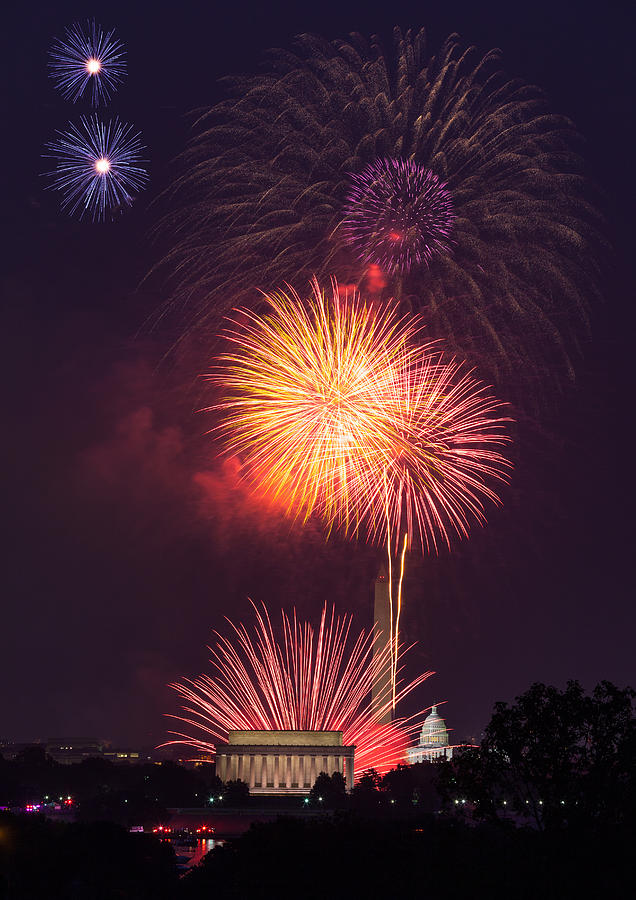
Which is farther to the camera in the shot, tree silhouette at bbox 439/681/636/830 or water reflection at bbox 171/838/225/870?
water reflection at bbox 171/838/225/870

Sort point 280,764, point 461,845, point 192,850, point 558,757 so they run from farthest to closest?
point 280,764 → point 192,850 → point 461,845 → point 558,757

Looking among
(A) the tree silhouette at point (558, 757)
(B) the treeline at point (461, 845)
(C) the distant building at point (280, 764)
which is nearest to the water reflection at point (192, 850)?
(B) the treeline at point (461, 845)

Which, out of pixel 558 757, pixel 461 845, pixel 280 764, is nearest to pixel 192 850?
pixel 280 764

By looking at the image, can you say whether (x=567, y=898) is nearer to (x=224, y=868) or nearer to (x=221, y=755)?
(x=224, y=868)

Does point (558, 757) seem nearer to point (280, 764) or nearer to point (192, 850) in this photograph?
point (192, 850)

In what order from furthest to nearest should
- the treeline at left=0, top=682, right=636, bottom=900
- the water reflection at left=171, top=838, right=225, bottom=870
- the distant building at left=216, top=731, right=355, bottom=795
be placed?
the distant building at left=216, top=731, right=355, bottom=795, the water reflection at left=171, top=838, right=225, bottom=870, the treeline at left=0, top=682, right=636, bottom=900

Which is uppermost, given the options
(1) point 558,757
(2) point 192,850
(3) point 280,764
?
(3) point 280,764

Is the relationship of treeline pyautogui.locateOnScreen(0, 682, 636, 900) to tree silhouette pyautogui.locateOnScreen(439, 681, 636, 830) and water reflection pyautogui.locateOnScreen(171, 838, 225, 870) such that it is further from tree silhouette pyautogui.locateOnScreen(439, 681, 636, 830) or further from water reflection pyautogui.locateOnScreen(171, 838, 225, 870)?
water reflection pyautogui.locateOnScreen(171, 838, 225, 870)

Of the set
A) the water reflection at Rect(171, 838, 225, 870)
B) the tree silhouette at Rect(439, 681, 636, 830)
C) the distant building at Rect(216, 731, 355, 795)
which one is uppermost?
the distant building at Rect(216, 731, 355, 795)

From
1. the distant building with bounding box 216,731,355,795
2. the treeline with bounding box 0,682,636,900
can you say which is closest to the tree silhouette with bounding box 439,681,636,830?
the treeline with bounding box 0,682,636,900

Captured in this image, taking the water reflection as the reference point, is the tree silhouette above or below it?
below

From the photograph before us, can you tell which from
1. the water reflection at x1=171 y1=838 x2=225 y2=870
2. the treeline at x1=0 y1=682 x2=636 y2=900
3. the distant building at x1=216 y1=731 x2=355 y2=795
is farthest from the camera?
the distant building at x1=216 y1=731 x2=355 y2=795
